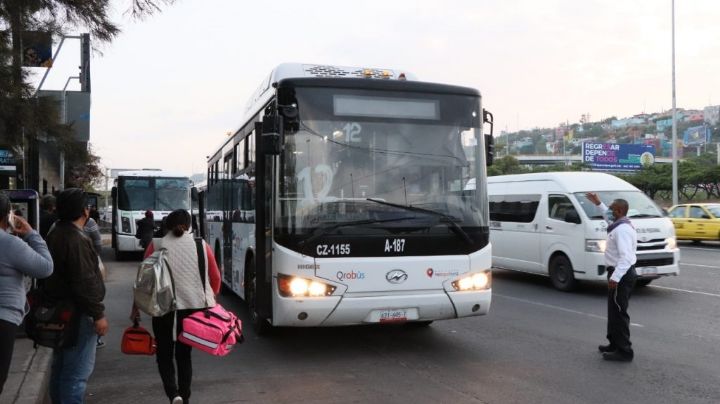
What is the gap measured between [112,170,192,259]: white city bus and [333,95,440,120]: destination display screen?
1454 cm

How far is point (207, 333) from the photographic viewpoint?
4.84 meters

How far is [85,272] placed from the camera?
13.2 feet

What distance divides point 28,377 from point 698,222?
77.9 ft

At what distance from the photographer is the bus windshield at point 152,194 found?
66.6 ft

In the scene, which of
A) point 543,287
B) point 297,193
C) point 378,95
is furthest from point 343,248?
point 543,287

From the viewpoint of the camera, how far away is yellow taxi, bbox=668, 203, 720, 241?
75.3 ft

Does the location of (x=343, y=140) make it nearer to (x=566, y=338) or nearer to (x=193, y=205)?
(x=566, y=338)

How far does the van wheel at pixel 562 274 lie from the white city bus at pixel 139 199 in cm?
1252

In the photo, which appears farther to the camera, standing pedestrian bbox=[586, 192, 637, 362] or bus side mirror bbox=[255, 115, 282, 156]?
standing pedestrian bbox=[586, 192, 637, 362]

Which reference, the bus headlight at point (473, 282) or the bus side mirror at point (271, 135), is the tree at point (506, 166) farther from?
the bus side mirror at point (271, 135)

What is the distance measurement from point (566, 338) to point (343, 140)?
3.91 m

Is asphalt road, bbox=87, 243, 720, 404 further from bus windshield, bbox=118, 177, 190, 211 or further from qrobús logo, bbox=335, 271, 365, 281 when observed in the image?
bus windshield, bbox=118, 177, 190, 211

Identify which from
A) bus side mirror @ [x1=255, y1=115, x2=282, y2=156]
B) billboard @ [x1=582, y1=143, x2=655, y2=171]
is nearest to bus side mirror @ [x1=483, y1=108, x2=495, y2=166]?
bus side mirror @ [x1=255, y1=115, x2=282, y2=156]

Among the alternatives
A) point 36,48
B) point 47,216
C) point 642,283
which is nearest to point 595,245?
point 642,283
